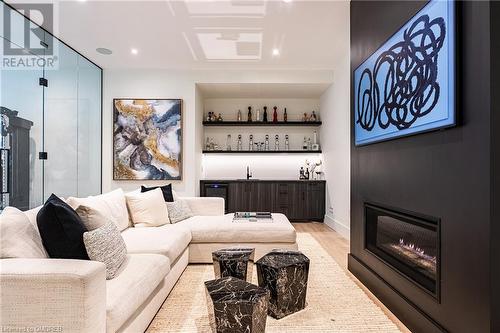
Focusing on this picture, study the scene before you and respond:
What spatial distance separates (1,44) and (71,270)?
3.30 metres

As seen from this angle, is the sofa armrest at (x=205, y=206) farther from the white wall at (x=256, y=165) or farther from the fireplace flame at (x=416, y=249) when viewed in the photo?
the fireplace flame at (x=416, y=249)

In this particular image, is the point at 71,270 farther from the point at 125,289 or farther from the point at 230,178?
the point at 230,178

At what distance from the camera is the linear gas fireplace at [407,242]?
77.4 inches

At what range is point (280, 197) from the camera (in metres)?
6.12

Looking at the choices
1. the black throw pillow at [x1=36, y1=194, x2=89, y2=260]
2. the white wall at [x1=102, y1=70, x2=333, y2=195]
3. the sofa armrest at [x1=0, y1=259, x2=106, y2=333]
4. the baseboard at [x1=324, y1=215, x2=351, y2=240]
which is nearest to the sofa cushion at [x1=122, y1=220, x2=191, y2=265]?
the black throw pillow at [x1=36, y1=194, x2=89, y2=260]

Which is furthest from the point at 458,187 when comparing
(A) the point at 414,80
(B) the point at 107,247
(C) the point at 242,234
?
(C) the point at 242,234

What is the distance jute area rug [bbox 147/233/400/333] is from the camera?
207 cm

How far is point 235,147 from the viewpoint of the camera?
675 centimetres

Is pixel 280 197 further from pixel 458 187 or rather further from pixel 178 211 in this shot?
pixel 458 187

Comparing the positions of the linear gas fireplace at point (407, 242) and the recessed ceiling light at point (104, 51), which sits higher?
the recessed ceiling light at point (104, 51)

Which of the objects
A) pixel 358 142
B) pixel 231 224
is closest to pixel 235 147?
pixel 231 224

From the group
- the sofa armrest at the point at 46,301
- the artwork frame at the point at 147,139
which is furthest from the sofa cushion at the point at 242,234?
the artwork frame at the point at 147,139

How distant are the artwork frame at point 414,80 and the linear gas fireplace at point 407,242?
0.58 m

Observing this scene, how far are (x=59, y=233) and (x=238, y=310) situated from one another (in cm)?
105
